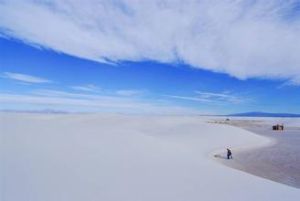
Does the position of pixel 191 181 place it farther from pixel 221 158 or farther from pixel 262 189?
pixel 221 158

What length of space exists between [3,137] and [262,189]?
274 inches

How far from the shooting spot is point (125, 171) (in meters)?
7.69

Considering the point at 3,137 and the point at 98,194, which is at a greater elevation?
the point at 3,137

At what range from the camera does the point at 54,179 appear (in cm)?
589

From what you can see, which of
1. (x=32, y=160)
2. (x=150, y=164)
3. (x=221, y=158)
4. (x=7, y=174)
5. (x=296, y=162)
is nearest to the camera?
(x=7, y=174)

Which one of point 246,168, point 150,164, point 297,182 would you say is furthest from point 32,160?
point 246,168

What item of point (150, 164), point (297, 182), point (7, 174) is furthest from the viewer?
point (297, 182)

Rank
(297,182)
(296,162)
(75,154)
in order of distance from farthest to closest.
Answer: (296,162), (297,182), (75,154)

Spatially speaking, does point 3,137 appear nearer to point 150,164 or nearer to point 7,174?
point 7,174

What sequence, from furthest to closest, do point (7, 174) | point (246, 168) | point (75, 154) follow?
point (246, 168) < point (75, 154) < point (7, 174)

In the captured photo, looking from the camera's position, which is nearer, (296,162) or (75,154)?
(75,154)

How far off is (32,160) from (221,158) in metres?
12.7

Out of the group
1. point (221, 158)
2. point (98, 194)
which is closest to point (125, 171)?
point (98, 194)

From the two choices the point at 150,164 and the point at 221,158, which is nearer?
the point at 150,164
